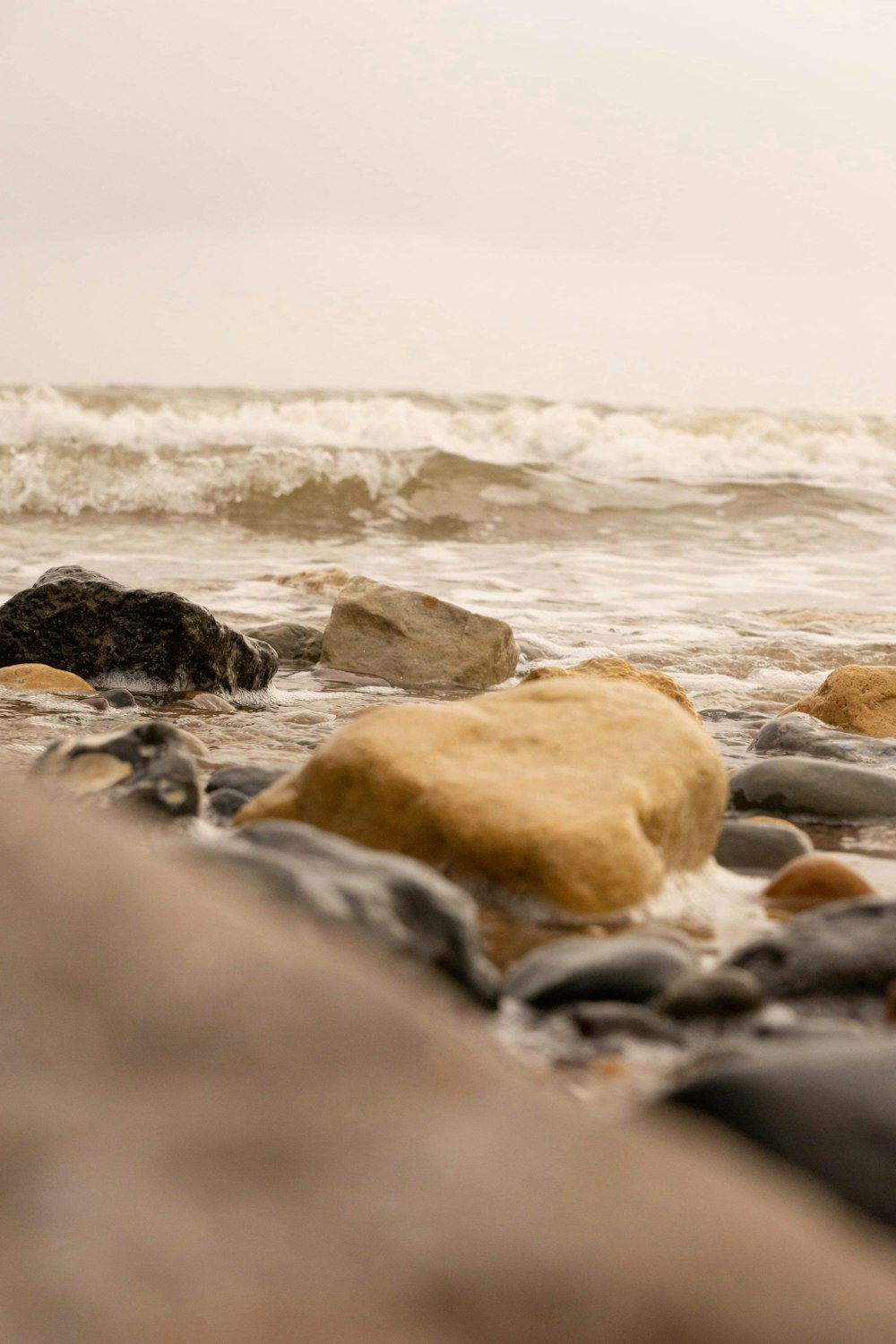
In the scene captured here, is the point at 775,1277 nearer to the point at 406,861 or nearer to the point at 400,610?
the point at 406,861

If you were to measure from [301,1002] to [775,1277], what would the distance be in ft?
1.02

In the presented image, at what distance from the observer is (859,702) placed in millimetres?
3895

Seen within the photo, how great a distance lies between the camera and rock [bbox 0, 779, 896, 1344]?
0.59 m

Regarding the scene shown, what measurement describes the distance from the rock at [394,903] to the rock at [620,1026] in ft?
0.37

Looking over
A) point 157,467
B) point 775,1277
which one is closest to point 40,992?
point 775,1277

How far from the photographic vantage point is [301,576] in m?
6.78

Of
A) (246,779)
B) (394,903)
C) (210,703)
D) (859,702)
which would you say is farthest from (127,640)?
(394,903)

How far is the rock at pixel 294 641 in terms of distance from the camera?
487 cm

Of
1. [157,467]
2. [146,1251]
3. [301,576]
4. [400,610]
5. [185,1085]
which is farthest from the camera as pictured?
[157,467]

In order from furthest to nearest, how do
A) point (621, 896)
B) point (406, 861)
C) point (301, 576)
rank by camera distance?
point (301, 576) < point (621, 896) < point (406, 861)

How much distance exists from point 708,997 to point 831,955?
19 cm

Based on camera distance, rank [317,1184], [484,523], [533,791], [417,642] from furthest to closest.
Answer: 1. [484,523]
2. [417,642]
3. [533,791]
4. [317,1184]

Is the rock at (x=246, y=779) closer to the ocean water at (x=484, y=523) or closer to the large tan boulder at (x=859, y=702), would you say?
the ocean water at (x=484, y=523)

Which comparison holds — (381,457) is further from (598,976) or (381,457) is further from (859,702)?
(598,976)
